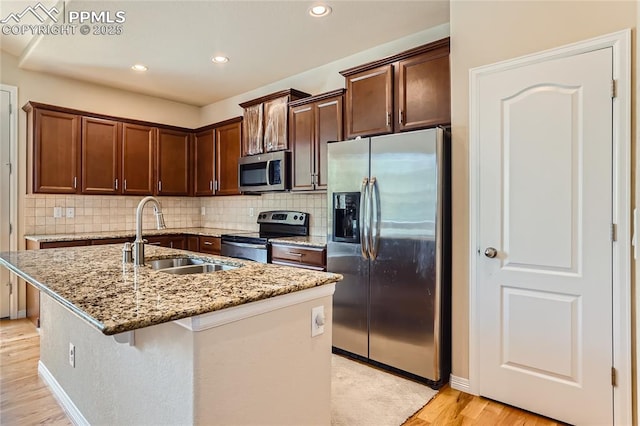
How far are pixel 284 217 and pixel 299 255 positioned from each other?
97cm

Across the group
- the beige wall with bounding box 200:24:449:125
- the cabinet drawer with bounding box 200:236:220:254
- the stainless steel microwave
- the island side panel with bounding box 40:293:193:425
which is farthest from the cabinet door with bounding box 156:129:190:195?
the island side panel with bounding box 40:293:193:425

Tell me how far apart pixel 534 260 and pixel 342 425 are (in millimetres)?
1444

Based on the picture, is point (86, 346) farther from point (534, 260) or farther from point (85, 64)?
point (85, 64)

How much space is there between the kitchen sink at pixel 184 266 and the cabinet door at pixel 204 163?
263 centimetres

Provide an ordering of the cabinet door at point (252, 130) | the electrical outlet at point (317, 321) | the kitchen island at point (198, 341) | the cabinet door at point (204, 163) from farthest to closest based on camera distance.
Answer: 1. the cabinet door at point (204, 163)
2. the cabinet door at point (252, 130)
3. the electrical outlet at point (317, 321)
4. the kitchen island at point (198, 341)

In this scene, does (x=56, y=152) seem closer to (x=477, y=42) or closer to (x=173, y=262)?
(x=173, y=262)

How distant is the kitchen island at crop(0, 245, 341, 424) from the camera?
3.79ft

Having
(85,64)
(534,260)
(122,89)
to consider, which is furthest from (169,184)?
(534,260)

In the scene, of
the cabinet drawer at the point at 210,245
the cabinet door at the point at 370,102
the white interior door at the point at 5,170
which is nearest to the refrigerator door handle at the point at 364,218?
the cabinet door at the point at 370,102

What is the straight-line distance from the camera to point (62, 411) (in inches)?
85.4

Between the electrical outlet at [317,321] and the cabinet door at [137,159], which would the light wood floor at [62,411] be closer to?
the electrical outlet at [317,321]

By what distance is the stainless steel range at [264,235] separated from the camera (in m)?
3.63

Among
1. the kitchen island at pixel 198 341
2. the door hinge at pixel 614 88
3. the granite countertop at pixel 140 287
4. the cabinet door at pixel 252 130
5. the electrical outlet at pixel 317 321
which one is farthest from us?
the cabinet door at pixel 252 130

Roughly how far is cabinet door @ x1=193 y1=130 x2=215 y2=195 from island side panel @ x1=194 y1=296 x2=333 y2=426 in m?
3.63
